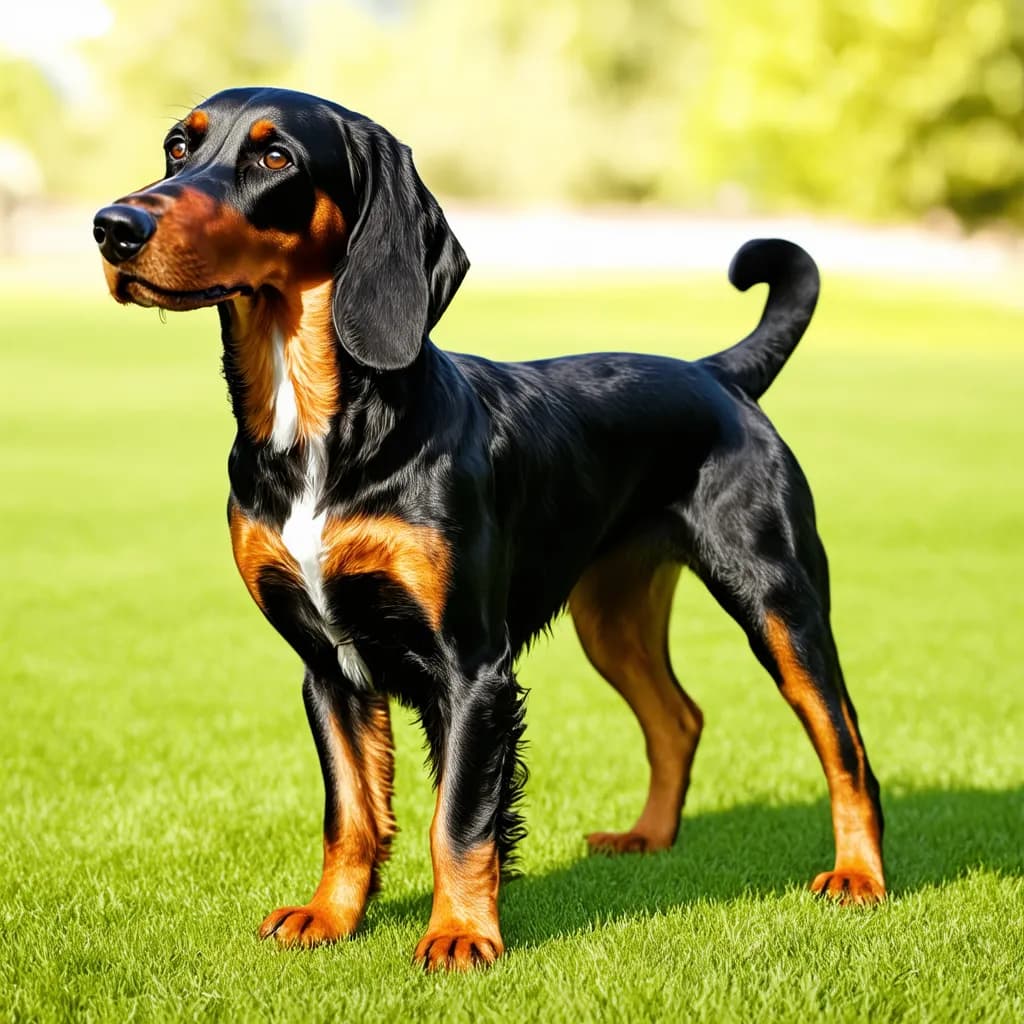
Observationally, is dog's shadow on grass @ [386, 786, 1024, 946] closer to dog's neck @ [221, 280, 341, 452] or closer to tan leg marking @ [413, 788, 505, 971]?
tan leg marking @ [413, 788, 505, 971]

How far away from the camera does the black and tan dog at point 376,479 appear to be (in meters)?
3.61

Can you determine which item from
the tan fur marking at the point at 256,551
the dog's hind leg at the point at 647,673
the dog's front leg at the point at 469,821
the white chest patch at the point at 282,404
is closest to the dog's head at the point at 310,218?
the white chest patch at the point at 282,404

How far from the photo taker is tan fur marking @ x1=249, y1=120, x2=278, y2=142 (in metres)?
3.62

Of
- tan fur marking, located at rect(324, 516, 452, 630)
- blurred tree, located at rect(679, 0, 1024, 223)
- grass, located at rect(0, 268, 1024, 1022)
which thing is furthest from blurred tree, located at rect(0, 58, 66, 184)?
tan fur marking, located at rect(324, 516, 452, 630)

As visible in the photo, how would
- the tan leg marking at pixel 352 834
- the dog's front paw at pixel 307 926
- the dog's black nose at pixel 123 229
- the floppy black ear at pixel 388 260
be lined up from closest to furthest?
1. the dog's black nose at pixel 123 229
2. the floppy black ear at pixel 388 260
3. the dog's front paw at pixel 307 926
4. the tan leg marking at pixel 352 834

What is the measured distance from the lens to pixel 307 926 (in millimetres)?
4047

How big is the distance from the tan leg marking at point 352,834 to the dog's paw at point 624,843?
3.99ft

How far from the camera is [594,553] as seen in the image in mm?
4602

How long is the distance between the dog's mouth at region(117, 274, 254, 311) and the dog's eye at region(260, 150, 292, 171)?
0.35 meters

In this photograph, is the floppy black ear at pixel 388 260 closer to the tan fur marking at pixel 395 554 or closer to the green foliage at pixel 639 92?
the tan fur marking at pixel 395 554

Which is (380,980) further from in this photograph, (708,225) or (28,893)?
(708,225)

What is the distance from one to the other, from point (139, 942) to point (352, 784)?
703mm

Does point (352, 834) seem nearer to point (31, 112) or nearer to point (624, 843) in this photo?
point (624, 843)

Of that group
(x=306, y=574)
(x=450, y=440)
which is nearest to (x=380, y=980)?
(x=306, y=574)
